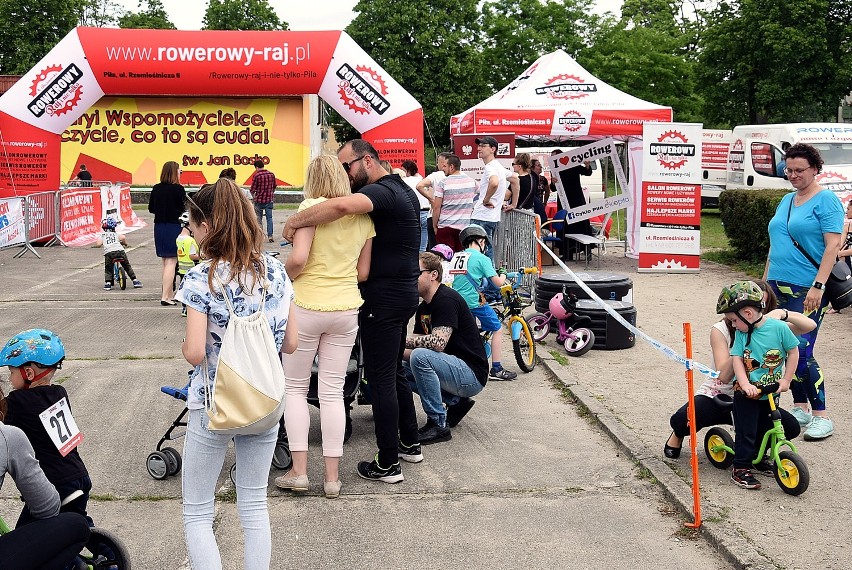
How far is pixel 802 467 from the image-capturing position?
543 centimetres

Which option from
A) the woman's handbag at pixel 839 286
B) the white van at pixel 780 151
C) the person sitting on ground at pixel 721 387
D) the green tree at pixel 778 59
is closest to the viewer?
the person sitting on ground at pixel 721 387

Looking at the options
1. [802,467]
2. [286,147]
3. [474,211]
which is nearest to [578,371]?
[802,467]

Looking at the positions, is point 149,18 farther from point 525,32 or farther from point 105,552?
point 105,552

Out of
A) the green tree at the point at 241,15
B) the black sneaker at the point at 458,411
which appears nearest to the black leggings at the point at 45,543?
the black sneaker at the point at 458,411

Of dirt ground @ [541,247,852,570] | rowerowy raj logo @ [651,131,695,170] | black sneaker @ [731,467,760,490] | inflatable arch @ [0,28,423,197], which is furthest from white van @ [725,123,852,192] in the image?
black sneaker @ [731,467,760,490]

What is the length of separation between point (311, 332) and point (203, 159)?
99.9 feet

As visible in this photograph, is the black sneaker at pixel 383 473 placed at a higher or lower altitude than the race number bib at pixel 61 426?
lower

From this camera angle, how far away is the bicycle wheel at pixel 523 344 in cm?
877

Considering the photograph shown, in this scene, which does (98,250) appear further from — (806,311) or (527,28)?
(527,28)

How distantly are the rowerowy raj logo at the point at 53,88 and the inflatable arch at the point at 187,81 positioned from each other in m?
0.02

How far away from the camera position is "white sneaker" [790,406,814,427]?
6.68 metres

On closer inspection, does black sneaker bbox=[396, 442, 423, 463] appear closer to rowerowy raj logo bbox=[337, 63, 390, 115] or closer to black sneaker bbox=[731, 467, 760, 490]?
black sneaker bbox=[731, 467, 760, 490]

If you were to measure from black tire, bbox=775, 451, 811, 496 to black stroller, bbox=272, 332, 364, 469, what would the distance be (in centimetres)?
248

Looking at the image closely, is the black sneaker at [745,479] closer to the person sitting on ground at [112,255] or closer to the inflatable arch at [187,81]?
the person sitting on ground at [112,255]
